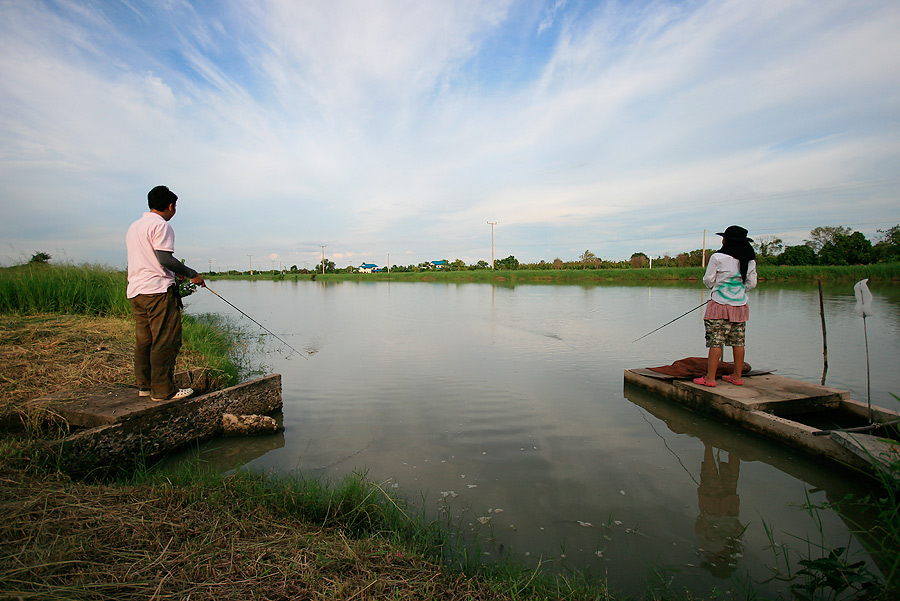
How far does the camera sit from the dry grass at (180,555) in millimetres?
1600

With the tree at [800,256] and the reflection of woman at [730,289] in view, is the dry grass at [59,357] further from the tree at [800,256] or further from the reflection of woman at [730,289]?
the tree at [800,256]

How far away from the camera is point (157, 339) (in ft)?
12.1

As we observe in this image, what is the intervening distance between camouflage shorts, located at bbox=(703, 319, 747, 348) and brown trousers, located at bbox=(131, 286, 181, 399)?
5.17 m

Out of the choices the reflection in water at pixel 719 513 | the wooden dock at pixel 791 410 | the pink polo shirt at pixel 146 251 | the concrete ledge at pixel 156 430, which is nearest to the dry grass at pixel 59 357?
the concrete ledge at pixel 156 430

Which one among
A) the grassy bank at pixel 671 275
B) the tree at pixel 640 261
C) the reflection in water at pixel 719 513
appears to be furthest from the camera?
the tree at pixel 640 261

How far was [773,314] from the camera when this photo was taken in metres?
12.9

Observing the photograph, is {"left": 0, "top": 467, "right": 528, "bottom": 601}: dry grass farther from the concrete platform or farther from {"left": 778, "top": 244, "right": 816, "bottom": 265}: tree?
{"left": 778, "top": 244, "right": 816, "bottom": 265}: tree

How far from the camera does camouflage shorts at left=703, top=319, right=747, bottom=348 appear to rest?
4633mm

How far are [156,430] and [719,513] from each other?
14.1ft

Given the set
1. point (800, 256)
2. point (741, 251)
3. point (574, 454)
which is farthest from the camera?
point (800, 256)

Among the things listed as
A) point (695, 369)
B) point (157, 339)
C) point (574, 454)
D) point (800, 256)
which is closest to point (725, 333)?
point (695, 369)

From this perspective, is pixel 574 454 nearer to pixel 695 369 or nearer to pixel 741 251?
pixel 695 369

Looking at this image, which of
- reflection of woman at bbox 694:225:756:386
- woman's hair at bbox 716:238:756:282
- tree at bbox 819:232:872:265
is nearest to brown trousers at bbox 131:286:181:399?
reflection of woman at bbox 694:225:756:386

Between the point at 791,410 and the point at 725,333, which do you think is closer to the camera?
the point at 791,410
